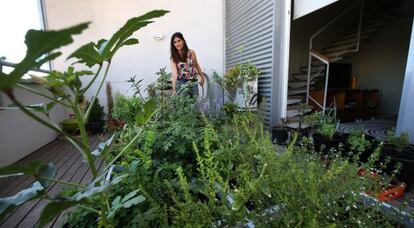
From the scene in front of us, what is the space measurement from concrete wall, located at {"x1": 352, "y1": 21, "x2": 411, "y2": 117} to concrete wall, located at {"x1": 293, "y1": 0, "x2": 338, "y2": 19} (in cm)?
392

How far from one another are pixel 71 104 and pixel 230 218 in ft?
1.73

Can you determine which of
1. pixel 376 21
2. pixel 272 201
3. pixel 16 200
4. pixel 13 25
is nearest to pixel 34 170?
pixel 16 200

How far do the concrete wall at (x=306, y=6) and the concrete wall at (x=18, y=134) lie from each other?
380 centimetres

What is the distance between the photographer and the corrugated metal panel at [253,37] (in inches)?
142

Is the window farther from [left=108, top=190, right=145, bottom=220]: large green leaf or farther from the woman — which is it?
[left=108, top=190, right=145, bottom=220]: large green leaf

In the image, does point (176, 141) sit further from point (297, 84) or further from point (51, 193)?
point (297, 84)

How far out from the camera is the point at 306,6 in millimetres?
3125

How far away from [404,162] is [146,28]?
4.90 m

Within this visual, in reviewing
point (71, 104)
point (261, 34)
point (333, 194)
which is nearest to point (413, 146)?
point (333, 194)

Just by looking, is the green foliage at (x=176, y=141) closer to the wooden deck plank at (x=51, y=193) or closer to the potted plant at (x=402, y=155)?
the wooden deck plank at (x=51, y=193)

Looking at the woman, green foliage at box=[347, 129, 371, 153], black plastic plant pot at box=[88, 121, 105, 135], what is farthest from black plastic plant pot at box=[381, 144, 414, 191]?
black plastic plant pot at box=[88, 121, 105, 135]

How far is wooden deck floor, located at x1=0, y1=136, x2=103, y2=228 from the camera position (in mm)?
1460

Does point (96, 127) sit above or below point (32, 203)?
above

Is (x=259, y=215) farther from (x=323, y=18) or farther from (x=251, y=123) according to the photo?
(x=323, y=18)
